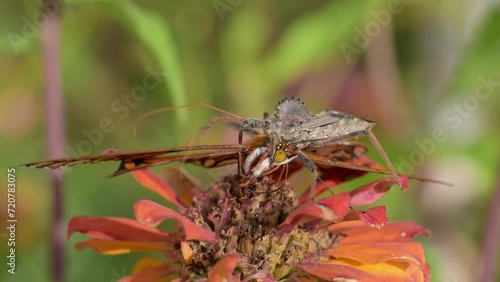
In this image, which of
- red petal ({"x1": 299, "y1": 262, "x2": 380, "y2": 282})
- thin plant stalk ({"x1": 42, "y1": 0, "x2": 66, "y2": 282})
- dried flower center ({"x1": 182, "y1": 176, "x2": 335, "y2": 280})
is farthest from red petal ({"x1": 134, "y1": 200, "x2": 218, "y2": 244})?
thin plant stalk ({"x1": 42, "y1": 0, "x2": 66, "y2": 282})

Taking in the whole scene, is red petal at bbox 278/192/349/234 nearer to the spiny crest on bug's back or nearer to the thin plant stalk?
the spiny crest on bug's back

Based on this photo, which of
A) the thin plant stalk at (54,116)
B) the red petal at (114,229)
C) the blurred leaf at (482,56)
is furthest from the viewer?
the blurred leaf at (482,56)

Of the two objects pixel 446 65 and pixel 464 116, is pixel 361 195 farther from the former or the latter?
pixel 446 65

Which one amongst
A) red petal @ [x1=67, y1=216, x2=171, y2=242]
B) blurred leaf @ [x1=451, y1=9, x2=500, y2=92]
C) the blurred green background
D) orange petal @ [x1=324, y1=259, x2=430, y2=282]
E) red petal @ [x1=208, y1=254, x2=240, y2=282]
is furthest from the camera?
the blurred green background

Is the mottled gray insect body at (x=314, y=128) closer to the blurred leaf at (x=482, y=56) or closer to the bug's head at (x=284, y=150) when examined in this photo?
the bug's head at (x=284, y=150)

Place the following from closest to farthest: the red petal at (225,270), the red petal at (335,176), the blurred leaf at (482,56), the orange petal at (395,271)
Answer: the red petal at (225,270)
the orange petal at (395,271)
the red petal at (335,176)
the blurred leaf at (482,56)

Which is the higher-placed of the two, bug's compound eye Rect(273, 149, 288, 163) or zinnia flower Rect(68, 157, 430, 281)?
bug's compound eye Rect(273, 149, 288, 163)

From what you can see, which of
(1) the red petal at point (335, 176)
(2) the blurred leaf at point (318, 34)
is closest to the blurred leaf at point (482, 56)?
(2) the blurred leaf at point (318, 34)
